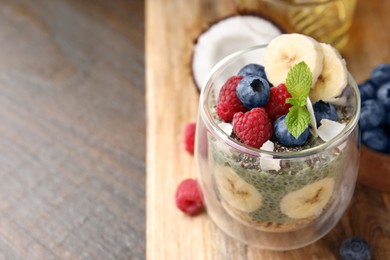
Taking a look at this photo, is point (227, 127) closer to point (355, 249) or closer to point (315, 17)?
point (355, 249)

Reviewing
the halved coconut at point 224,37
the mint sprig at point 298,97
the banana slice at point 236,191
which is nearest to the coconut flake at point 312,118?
the mint sprig at point 298,97

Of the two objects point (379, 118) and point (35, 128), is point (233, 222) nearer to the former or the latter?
point (379, 118)

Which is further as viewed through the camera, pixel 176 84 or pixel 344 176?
pixel 176 84

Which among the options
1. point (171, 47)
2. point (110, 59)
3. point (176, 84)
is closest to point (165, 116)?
point (176, 84)

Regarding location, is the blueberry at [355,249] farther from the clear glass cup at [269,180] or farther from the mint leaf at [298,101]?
the mint leaf at [298,101]

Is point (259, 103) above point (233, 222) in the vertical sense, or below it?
above

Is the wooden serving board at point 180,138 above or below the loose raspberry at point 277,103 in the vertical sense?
below

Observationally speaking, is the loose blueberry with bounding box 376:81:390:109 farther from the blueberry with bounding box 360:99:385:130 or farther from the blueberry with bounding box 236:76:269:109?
the blueberry with bounding box 236:76:269:109
